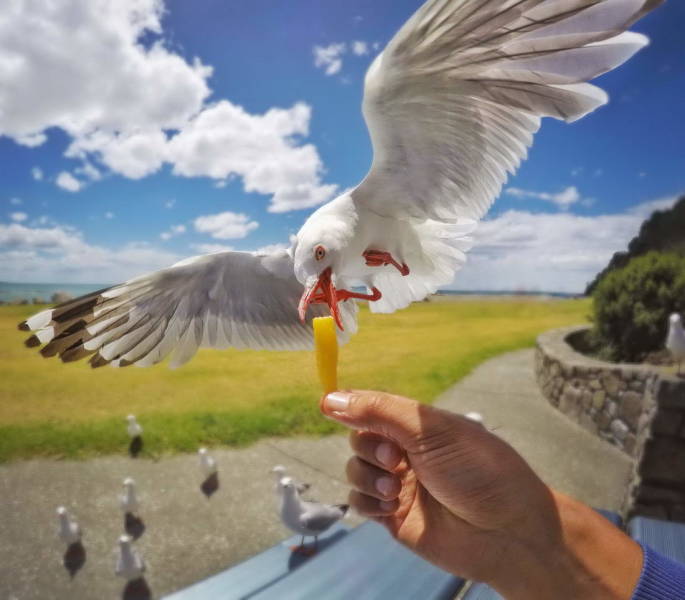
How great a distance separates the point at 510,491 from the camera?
44 cm

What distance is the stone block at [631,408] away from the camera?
170cm

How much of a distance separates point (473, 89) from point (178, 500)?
4.81ft

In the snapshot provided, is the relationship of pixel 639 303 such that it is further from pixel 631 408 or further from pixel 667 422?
pixel 667 422

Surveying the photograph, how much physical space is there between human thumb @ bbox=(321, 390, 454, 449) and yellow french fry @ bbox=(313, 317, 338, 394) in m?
0.03

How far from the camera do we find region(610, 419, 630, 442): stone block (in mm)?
1737

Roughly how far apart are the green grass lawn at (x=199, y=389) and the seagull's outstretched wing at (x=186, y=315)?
0.36 meters

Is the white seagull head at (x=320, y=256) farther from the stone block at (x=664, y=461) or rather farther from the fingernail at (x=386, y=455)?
the stone block at (x=664, y=461)

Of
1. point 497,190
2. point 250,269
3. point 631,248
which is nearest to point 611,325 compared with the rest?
point 631,248

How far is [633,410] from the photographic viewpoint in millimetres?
1719

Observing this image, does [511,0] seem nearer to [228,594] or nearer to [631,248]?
[228,594]

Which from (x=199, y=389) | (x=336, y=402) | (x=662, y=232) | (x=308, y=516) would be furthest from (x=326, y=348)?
(x=662, y=232)

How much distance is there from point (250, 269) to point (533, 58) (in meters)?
0.58

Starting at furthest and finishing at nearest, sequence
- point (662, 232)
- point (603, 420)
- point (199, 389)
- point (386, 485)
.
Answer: point (662, 232)
point (603, 420)
point (199, 389)
point (386, 485)

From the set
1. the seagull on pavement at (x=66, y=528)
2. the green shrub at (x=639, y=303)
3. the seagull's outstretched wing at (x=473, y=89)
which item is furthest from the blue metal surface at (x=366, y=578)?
the green shrub at (x=639, y=303)
